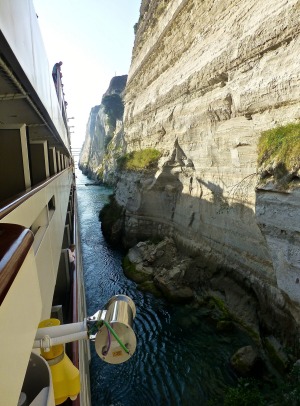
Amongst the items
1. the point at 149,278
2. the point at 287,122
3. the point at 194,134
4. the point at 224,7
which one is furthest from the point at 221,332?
the point at 224,7

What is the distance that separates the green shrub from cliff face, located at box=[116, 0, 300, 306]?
487 millimetres

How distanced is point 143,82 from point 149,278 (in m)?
17.7

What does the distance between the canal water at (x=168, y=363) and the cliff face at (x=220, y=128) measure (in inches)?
129

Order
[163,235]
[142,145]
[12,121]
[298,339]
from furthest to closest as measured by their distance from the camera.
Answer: [142,145], [163,235], [298,339], [12,121]

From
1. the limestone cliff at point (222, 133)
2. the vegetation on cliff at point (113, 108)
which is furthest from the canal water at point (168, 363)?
the vegetation on cliff at point (113, 108)

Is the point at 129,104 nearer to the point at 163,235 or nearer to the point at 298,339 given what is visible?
the point at 163,235

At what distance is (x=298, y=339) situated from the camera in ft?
30.9

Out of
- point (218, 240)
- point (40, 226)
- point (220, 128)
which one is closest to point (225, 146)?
point (220, 128)

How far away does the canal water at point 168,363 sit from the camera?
31.8ft

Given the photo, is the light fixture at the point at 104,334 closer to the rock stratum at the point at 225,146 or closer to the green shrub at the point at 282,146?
the rock stratum at the point at 225,146

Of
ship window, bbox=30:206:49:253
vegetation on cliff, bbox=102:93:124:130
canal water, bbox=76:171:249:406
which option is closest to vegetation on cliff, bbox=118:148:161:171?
canal water, bbox=76:171:249:406

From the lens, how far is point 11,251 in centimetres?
128

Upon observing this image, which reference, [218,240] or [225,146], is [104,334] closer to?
[225,146]

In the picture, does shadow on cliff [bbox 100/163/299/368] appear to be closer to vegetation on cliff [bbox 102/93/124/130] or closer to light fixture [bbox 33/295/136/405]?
light fixture [bbox 33/295/136/405]
